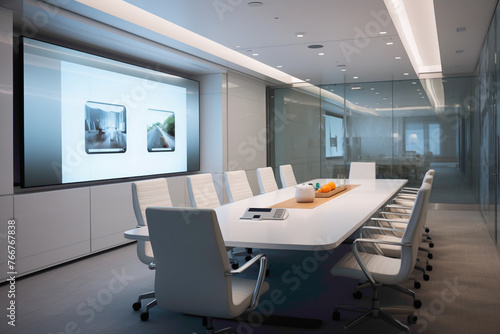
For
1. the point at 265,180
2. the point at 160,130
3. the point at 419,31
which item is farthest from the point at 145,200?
the point at 419,31

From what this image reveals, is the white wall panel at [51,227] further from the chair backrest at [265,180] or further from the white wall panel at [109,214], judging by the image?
the chair backrest at [265,180]

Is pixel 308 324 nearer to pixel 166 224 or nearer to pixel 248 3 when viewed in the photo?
pixel 166 224

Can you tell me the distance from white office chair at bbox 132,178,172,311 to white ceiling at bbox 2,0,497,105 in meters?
1.94

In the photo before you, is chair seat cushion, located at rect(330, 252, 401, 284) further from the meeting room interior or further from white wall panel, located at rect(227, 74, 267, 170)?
white wall panel, located at rect(227, 74, 267, 170)

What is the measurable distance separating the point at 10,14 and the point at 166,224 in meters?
3.41

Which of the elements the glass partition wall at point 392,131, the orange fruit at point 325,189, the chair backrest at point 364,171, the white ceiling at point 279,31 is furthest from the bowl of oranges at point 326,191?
the glass partition wall at point 392,131

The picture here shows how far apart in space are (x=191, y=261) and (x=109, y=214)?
3.87 meters

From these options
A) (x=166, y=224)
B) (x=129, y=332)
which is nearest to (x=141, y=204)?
(x=129, y=332)

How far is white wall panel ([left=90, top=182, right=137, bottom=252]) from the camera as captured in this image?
5930 millimetres

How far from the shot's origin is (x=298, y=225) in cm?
348

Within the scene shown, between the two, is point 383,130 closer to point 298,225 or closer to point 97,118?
point 97,118

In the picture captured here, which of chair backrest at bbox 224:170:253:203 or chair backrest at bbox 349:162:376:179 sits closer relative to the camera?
chair backrest at bbox 224:170:253:203

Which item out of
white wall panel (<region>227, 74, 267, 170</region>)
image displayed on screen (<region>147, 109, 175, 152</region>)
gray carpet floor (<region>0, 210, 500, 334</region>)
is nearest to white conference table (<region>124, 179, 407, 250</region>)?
gray carpet floor (<region>0, 210, 500, 334</region>)

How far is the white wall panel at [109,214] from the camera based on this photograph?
5930 mm
